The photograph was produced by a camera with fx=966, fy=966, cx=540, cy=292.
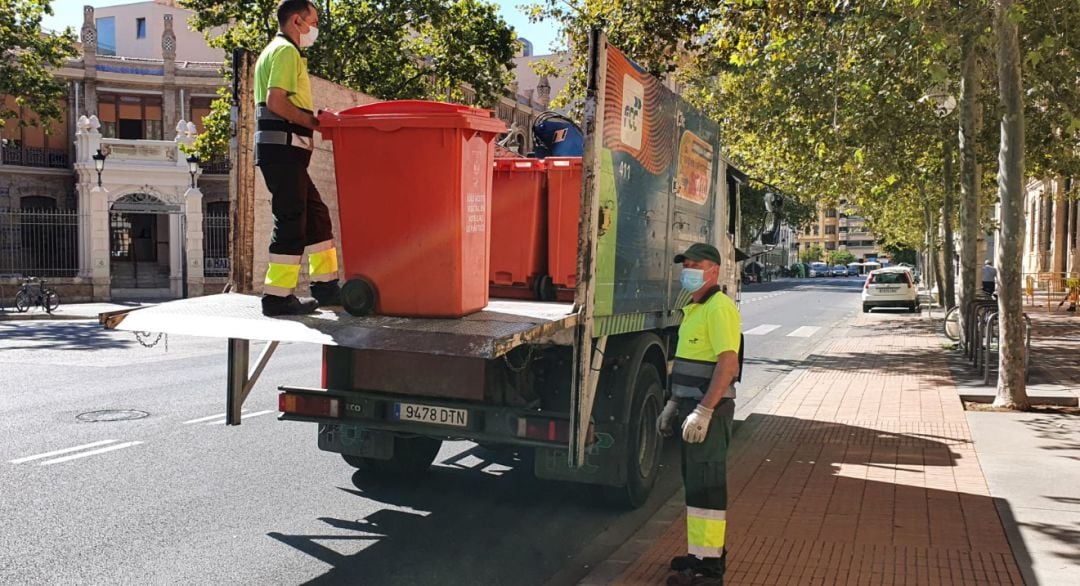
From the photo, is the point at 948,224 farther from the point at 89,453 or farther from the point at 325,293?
the point at 325,293

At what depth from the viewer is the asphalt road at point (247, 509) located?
508 cm

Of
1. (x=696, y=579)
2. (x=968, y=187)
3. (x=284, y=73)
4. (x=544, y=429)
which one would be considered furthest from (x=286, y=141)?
(x=968, y=187)

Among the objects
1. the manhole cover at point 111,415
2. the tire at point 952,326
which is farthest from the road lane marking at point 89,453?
the tire at point 952,326

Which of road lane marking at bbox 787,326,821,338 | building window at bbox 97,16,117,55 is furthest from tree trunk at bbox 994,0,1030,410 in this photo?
building window at bbox 97,16,117,55

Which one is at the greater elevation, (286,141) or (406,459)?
(286,141)

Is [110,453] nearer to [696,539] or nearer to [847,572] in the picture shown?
[696,539]

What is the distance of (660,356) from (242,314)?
9.64ft

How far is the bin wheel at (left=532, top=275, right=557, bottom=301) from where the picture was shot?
642cm

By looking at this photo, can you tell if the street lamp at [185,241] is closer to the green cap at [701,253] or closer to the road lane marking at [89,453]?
the road lane marking at [89,453]

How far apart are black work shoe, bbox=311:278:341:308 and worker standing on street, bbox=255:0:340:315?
13cm

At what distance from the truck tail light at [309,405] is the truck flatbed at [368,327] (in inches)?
27.1

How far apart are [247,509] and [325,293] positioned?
5.15 ft

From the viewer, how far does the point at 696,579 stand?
457 centimetres

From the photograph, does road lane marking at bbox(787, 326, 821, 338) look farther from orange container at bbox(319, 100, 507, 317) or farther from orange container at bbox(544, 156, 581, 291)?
orange container at bbox(319, 100, 507, 317)
